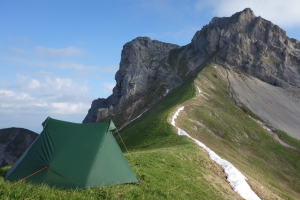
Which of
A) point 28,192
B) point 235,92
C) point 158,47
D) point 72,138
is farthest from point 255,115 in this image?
point 158,47

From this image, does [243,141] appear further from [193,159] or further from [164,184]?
[164,184]

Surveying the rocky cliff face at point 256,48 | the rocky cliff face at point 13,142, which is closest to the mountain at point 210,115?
the rocky cliff face at point 256,48

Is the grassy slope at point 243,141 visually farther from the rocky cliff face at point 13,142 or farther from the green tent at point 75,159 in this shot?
the rocky cliff face at point 13,142

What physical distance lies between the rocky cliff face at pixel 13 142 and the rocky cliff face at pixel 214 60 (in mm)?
33503

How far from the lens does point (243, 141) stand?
49406 millimetres

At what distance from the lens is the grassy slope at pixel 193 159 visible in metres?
12.7

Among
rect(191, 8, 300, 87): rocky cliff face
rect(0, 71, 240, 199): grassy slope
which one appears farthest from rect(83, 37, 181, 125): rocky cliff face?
rect(0, 71, 240, 199): grassy slope

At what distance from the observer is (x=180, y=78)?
112m

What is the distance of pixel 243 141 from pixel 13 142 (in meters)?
54.3

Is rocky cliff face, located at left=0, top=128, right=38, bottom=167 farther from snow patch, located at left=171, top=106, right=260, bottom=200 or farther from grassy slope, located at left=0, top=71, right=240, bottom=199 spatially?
snow patch, located at left=171, top=106, right=260, bottom=200

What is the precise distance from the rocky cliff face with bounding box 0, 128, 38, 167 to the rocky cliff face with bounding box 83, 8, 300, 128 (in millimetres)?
33503

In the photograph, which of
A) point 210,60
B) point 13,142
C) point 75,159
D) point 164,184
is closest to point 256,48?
point 210,60

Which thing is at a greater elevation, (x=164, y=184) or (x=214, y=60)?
(x=214, y=60)

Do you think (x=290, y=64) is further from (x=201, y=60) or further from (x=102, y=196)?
(x=102, y=196)
